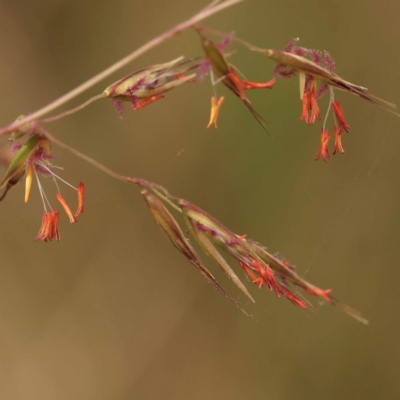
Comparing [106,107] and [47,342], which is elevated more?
[106,107]

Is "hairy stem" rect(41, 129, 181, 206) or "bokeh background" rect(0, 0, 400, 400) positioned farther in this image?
"bokeh background" rect(0, 0, 400, 400)

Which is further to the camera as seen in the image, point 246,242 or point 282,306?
point 282,306

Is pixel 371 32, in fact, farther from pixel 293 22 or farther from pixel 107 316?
pixel 107 316

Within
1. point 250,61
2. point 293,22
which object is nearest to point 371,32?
point 293,22

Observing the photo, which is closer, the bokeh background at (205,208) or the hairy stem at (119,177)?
the hairy stem at (119,177)

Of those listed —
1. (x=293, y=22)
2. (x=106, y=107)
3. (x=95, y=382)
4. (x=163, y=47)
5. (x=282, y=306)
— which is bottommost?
(x=95, y=382)

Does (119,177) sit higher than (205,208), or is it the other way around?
(205,208)

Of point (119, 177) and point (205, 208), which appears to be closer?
point (119, 177)

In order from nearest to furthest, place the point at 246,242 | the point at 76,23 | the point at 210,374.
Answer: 1. the point at 246,242
2. the point at 76,23
3. the point at 210,374
